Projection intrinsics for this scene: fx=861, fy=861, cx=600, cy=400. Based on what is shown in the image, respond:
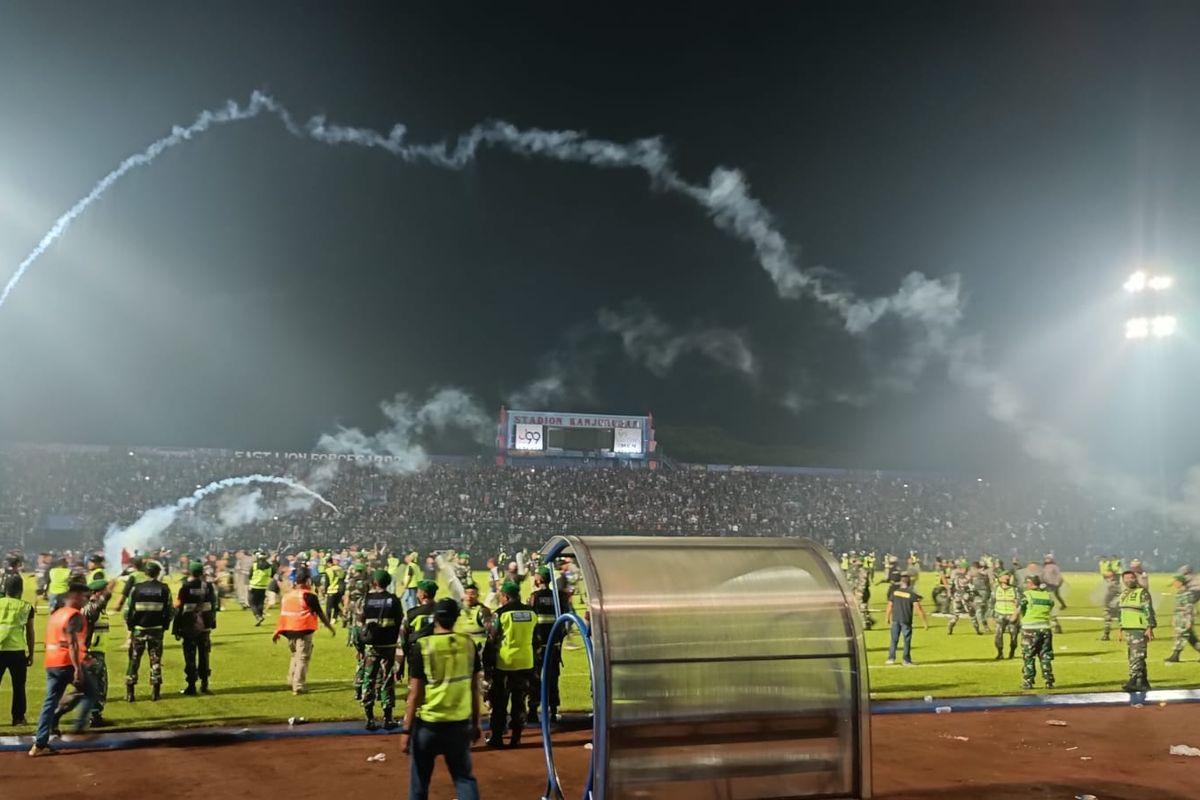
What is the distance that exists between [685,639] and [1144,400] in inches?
2107

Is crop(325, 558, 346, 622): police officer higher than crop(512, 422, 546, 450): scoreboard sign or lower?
lower

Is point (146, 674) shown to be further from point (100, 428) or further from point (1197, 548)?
point (1197, 548)

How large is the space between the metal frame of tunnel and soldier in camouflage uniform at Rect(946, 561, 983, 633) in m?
19.7

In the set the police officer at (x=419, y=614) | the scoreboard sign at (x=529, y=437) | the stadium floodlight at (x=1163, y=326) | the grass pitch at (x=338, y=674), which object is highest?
the stadium floodlight at (x=1163, y=326)

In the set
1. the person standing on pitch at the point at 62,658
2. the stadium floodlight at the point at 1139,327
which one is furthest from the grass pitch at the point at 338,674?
the stadium floodlight at the point at 1139,327

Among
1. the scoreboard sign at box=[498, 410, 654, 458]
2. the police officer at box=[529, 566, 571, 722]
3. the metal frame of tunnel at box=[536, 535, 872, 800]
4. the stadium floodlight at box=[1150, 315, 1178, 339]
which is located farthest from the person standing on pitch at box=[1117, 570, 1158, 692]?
the scoreboard sign at box=[498, 410, 654, 458]

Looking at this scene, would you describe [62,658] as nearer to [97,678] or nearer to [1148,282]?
[97,678]

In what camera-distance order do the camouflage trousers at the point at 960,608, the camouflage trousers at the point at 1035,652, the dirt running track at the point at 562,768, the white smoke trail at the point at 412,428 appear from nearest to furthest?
the dirt running track at the point at 562,768 < the camouflage trousers at the point at 1035,652 < the camouflage trousers at the point at 960,608 < the white smoke trail at the point at 412,428

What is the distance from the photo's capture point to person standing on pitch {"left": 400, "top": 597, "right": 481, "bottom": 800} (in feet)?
21.1

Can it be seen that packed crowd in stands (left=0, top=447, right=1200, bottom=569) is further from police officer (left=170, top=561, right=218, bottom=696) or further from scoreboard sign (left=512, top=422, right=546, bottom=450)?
police officer (left=170, top=561, right=218, bottom=696)

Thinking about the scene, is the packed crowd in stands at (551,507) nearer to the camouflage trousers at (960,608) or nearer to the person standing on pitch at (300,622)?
the camouflage trousers at (960,608)

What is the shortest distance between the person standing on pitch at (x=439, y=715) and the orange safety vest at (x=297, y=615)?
7020 mm

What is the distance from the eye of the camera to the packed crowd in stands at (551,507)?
153 ft

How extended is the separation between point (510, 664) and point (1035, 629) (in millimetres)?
9143
